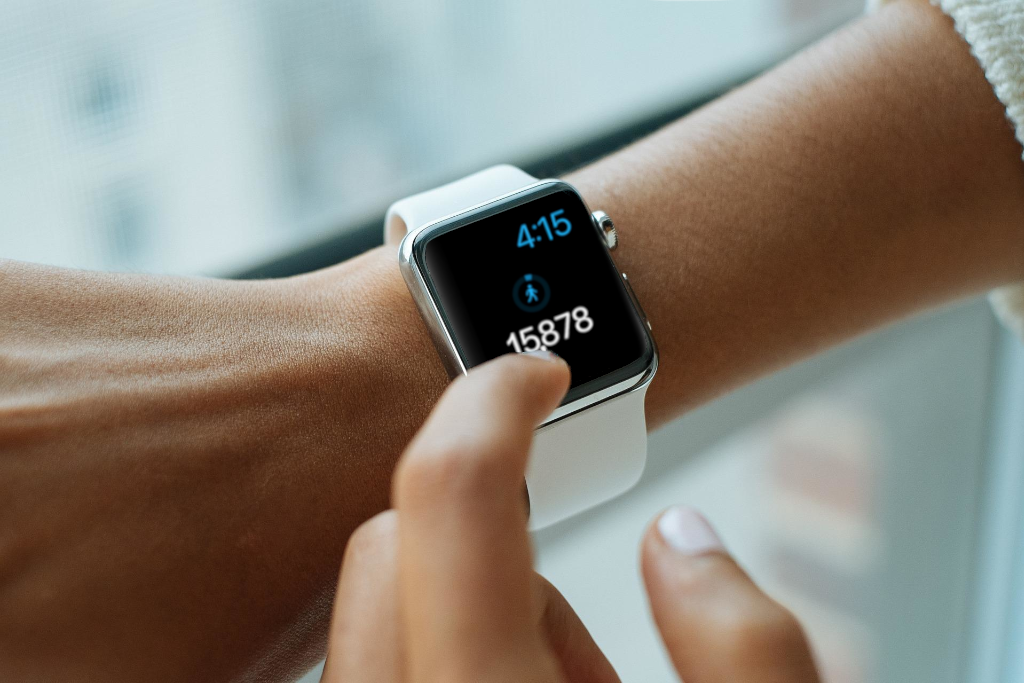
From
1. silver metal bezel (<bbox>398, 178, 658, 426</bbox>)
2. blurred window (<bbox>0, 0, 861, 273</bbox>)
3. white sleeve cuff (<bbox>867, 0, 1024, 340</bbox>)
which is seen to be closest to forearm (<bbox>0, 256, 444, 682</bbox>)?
silver metal bezel (<bbox>398, 178, 658, 426</bbox>)

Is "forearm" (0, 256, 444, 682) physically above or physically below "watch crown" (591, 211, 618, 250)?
below

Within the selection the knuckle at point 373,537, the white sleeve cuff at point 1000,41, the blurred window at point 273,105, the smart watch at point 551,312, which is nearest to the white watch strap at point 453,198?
the smart watch at point 551,312

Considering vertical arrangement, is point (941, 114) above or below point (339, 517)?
above

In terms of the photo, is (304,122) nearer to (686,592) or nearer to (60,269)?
(60,269)

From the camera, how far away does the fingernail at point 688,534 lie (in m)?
0.51

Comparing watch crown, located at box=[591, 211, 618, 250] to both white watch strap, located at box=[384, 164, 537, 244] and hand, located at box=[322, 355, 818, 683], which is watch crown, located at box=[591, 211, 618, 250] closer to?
white watch strap, located at box=[384, 164, 537, 244]

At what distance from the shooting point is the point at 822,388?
1265 millimetres

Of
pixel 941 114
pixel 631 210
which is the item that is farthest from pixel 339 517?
Answer: pixel 941 114

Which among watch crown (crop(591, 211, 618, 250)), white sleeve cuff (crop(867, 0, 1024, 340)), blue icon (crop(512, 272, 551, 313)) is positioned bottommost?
blue icon (crop(512, 272, 551, 313))

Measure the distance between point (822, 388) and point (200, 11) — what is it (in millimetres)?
973

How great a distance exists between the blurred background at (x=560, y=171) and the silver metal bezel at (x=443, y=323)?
297 mm

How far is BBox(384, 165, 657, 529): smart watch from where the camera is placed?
662 millimetres

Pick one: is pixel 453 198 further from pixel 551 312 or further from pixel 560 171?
pixel 560 171

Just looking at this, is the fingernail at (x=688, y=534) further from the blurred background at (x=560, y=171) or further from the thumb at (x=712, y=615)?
the blurred background at (x=560, y=171)
